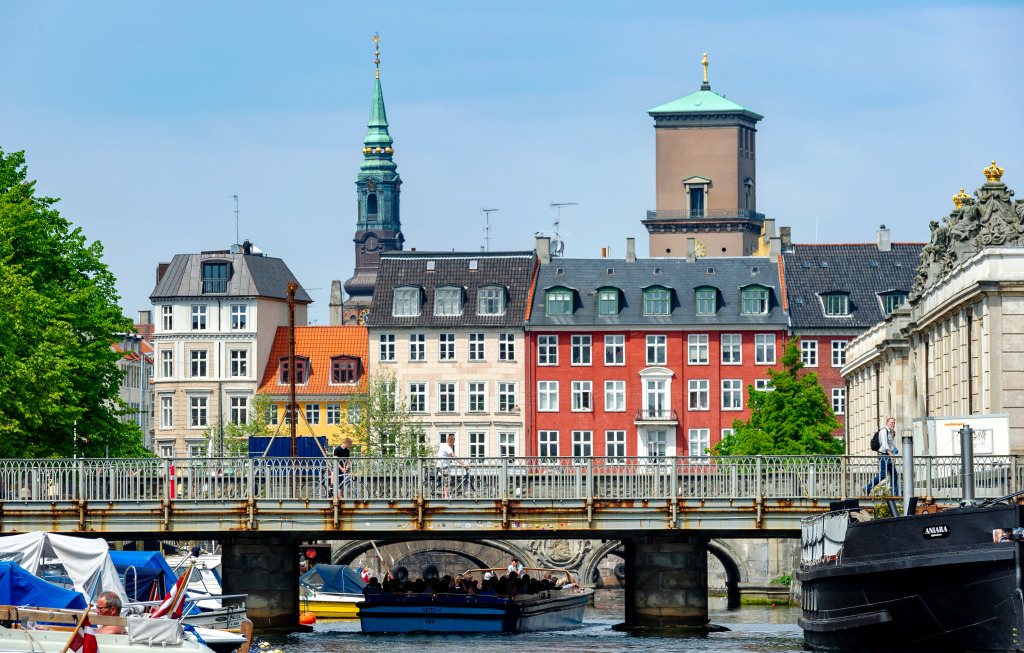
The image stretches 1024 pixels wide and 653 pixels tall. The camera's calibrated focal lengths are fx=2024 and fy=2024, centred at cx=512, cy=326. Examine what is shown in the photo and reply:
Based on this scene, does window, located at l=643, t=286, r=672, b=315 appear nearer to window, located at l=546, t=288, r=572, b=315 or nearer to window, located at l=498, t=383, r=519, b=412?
window, located at l=546, t=288, r=572, b=315

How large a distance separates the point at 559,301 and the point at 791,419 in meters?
25.6

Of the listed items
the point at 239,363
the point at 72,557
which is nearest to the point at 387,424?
the point at 239,363

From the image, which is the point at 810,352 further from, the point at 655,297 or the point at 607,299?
the point at 607,299

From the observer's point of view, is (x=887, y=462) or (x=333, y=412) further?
(x=333, y=412)

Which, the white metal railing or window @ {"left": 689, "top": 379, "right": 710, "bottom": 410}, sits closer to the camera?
the white metal railing

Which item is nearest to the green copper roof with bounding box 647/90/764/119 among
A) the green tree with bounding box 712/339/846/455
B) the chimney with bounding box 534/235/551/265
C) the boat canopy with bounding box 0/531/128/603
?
the chimney with bounding box 534/235/551/265

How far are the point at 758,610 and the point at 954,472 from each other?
35.3m

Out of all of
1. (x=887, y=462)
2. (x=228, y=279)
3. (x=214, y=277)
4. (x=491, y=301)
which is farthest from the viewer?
(x=214, y=277)

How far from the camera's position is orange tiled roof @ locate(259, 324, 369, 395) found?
120438 millimetres

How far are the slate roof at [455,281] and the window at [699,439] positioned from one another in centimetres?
1163

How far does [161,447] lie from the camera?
122 m

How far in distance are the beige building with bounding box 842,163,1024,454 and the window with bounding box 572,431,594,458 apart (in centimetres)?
2769

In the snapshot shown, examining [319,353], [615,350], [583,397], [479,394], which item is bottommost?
[583,397]

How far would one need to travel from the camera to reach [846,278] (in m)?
116
